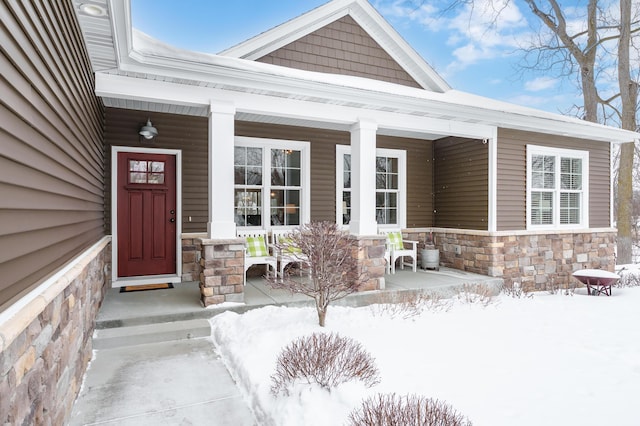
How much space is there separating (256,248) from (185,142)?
208 cm

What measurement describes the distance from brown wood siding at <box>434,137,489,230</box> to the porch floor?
3.97 ft

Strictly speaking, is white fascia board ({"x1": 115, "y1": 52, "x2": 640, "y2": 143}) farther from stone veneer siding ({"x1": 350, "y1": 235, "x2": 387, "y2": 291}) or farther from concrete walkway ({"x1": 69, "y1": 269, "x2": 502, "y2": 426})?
concrete walkway ({"x1": 69, "y1": 269, "x2": 502, "y2": 426})

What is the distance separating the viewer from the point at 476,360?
3365 millimetres

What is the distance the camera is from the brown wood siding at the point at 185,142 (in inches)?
228

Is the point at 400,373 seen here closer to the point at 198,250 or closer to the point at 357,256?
the point at 357,256

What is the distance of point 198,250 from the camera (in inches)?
245

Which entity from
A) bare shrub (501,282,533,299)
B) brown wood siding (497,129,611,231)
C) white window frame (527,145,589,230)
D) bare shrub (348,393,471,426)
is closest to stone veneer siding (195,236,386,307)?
bare shrub (348,393,471,426)

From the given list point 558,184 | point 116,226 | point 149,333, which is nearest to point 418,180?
point 558,184

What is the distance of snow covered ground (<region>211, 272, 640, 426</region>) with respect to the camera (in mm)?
2498

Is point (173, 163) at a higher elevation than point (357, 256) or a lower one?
higher

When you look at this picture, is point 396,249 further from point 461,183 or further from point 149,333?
point 149,333

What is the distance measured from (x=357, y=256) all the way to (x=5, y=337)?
4563 millimetres

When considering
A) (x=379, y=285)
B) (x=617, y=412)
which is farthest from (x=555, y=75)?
(x=617, y=412)

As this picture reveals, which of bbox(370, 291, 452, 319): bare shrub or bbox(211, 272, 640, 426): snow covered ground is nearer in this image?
bbox(211, 272, 640, 426): snow covered ground
